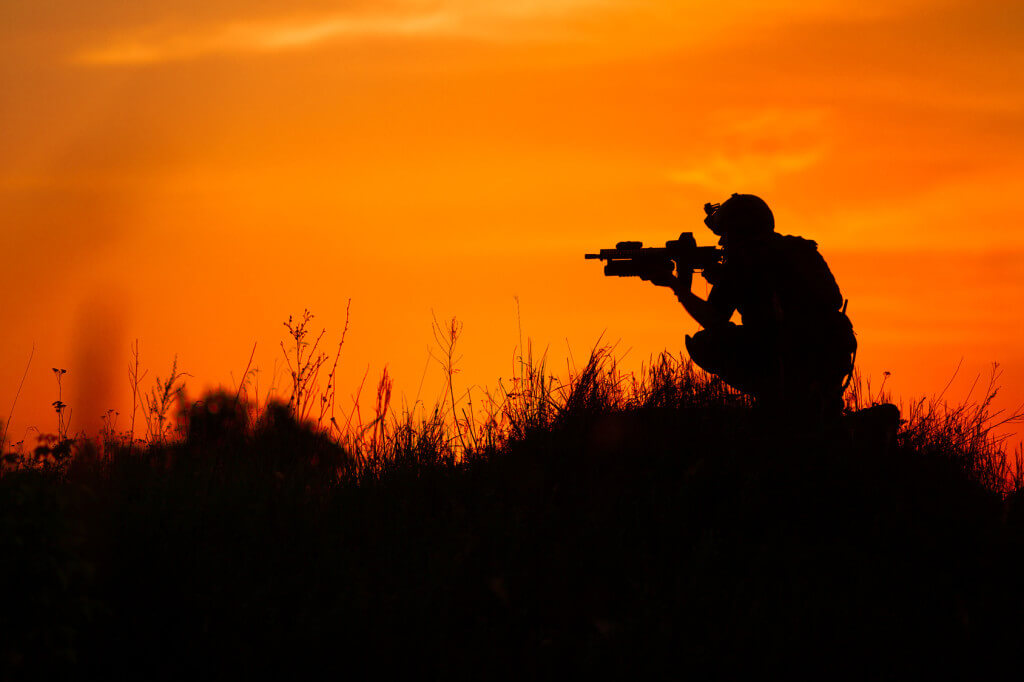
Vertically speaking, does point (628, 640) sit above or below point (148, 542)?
below

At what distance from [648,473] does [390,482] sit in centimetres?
161

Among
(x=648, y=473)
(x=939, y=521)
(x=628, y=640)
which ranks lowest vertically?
(x=628, y=640)

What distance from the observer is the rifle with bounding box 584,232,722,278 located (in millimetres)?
8148

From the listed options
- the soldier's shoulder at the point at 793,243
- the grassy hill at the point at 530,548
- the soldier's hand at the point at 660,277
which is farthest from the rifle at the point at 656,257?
the grassy hill at the point at 530,548

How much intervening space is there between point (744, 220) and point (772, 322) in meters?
0.76

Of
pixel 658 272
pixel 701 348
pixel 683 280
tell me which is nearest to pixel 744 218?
pixel 683 280

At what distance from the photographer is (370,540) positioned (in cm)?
611

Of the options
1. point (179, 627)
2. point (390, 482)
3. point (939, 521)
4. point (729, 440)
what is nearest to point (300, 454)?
point (390, 482)

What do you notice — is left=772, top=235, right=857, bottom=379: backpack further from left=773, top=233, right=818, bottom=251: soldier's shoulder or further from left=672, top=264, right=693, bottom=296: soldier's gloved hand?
left=672, top=264, right=693, bottom=296: soldier's gloved hand

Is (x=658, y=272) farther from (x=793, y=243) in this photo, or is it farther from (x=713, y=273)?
(x=793, y=243)

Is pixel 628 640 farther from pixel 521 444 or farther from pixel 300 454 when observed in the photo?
pixel 300 454

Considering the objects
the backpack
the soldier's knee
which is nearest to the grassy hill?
the soldier's knee

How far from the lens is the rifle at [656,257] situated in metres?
8.15

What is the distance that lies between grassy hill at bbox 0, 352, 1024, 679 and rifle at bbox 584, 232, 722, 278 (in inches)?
34.0
